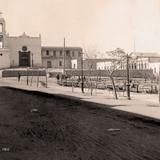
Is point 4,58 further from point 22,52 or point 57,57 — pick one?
point 57,57

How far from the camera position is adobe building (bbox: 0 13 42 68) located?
327ft

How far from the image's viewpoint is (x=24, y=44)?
106 m

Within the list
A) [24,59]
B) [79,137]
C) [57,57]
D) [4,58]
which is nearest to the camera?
[79,137]

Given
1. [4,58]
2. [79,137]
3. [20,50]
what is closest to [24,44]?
[20,50]

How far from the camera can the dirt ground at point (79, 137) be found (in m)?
10.6

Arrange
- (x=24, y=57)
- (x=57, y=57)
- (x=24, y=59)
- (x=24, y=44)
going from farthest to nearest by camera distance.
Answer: (x=57, y=57), (x=24, y=44), (x=24, y=57), (x=24, y=59)

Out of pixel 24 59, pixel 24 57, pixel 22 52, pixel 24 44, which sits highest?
pixel 24 44

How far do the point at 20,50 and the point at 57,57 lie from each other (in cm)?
1430

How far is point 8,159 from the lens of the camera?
10164 mm

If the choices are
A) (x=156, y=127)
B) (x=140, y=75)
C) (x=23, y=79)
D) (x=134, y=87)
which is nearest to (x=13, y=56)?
(x=23, y=79)

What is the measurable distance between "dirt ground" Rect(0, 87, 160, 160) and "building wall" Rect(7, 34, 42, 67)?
84.3m

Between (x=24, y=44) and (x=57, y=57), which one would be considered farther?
(x=57, y=57)

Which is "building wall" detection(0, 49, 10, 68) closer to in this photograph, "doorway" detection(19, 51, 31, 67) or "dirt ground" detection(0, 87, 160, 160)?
"doorway" detection(19, 51, 31, 67)

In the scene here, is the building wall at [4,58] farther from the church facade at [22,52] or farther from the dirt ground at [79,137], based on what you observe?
the dirt ground at [79,137]
